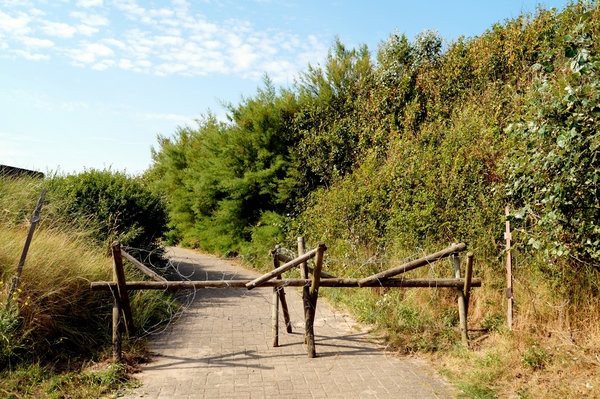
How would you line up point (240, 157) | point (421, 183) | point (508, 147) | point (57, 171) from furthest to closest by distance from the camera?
point (240, 157) → point (57, 171) → point (421, 183) → point (508, 147)

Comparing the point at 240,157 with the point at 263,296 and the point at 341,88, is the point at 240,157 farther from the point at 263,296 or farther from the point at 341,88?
the point at 263,296

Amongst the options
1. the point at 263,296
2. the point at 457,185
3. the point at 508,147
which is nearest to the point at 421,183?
the point at 457,185

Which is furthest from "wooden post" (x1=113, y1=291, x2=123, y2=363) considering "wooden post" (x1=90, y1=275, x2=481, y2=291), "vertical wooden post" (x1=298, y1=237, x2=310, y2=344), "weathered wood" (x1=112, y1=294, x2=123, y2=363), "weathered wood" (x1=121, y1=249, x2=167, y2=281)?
"vertical wooden post" (x1=298, y1=237, x2=310, y2=344)

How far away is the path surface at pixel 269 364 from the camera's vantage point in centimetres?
559

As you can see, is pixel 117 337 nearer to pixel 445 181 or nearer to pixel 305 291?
pixel 305 291

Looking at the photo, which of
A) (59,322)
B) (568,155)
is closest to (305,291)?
(59,322)

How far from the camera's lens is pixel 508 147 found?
31.7ft

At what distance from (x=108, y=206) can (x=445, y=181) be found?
7.20m

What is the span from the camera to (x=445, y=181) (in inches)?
399

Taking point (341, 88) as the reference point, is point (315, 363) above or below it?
below

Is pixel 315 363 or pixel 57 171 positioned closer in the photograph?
pixel 315 363

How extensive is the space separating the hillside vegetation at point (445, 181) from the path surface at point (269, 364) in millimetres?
588

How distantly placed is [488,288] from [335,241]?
17.2ft

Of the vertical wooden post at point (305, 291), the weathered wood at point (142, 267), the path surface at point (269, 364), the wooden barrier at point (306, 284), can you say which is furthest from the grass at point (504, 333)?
the weathered wood at point (142, 267)
